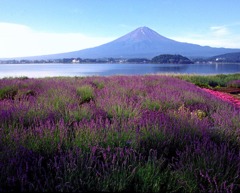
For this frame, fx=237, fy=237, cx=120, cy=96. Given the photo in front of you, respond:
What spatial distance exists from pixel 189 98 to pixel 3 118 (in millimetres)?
4647

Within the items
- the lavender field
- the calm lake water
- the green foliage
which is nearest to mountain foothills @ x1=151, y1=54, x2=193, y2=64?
the calm lake water

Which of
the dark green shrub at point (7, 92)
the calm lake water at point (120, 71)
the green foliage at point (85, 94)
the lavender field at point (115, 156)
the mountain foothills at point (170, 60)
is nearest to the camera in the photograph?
the lavender field at point (115, 156)

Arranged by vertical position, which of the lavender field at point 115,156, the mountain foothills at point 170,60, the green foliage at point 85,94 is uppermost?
the mountain foothills at point 170,60

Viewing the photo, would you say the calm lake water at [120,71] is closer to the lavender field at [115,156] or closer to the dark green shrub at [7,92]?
the dark green shrub at [7,92]

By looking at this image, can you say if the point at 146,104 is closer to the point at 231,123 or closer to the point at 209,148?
the point at 231,123

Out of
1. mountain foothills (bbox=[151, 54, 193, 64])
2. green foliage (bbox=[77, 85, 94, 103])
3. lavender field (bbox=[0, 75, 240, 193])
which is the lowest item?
lavender field (bbox=[0, 75, 240, 193])

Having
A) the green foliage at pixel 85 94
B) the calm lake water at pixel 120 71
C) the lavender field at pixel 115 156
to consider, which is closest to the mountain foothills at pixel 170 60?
the calm lake water at pixel 120 71

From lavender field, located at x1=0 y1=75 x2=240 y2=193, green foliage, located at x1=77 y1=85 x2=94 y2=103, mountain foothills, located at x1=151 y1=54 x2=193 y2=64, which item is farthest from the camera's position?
mountain foothills, located at x1=151 y1=54 x2=193 y2=64

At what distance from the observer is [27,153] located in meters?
2.43

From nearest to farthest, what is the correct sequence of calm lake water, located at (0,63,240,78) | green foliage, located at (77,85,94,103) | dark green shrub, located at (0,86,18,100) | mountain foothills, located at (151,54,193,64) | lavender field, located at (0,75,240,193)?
lavender field, located at (0,75,240,193) → green foliage, located at (77,85,94,103) → dark green shrub, located at (0,86,18,100) → calm lake water, located at (0,63,240,78) → mountain foothills, located at (151,54,193,64)

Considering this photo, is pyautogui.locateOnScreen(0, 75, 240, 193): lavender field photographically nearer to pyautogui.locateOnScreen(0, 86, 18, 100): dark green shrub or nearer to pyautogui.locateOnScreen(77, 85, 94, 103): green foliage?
pyautogui.locateOnScreen(77, 85, 94, 103): green foliage

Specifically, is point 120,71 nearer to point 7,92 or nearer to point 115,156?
point 7,92

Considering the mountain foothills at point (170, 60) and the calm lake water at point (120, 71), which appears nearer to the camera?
the calm lake water at point (120, 71)

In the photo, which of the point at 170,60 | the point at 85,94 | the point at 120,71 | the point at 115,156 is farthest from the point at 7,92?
the point at 170,60
